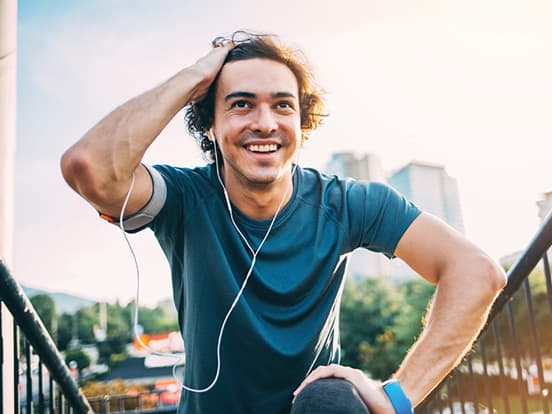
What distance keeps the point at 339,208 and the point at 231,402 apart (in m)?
0.75

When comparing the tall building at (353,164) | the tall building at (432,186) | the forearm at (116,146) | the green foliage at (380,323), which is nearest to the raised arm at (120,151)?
the forearm at (116,146)

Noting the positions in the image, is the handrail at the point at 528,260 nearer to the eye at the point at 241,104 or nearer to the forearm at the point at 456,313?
the forearm at the point at 456,313

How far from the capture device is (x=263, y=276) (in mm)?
1707

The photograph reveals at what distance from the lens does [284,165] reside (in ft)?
6.02

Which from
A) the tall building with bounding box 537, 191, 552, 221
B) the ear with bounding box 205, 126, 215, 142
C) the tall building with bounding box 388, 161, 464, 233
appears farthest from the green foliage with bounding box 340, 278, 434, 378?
the ear with bounding box 205, 126, 215, 142

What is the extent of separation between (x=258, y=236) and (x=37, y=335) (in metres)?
0.89

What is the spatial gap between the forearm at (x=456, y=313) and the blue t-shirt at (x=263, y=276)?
0.26 meters

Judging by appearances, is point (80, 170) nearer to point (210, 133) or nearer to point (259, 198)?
point (259, 198)

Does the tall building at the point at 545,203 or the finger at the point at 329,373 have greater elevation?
the tall building at the point at 545,203

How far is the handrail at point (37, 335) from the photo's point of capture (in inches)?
65.3

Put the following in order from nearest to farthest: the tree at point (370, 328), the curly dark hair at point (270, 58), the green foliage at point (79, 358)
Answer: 1. the curly dark hair at point (270, 58)
2. the tree at point (370, 328)
3. the green foliage at point (79, 358)

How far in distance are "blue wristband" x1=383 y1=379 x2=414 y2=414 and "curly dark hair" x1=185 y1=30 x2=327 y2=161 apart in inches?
50.8

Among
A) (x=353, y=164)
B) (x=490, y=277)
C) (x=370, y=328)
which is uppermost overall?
(x=353, y=164)

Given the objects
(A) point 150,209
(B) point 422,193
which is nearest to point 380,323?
(B) point 422,193
